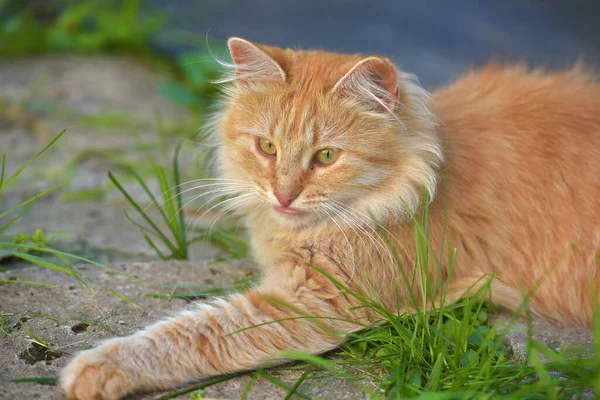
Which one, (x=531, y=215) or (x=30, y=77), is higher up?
(x=531, y=215)

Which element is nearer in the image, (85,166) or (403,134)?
(403,134)

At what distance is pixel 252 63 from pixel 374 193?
693 mm

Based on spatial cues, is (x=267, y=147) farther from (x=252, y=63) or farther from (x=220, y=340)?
(x=220, y=340)

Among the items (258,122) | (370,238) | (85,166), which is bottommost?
(85,166)

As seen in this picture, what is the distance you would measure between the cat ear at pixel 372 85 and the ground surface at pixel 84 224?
3.10 ft

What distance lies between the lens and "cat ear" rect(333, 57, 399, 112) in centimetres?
230

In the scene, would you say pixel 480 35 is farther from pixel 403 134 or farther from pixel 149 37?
pixel 149 37

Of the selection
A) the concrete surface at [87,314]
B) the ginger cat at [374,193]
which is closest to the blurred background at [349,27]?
the ginger cat at [374,193]

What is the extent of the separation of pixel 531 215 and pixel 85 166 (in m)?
2.95

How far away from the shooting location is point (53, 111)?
15.9 ft

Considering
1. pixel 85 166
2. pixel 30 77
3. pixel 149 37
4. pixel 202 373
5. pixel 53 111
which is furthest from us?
pixel 149 37

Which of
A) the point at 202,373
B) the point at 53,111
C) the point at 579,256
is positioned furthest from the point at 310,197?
the point at 53,111

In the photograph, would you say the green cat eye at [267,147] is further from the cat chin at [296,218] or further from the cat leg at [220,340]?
the cat leg at [220,340]

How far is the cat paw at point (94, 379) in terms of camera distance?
1.98 meters
